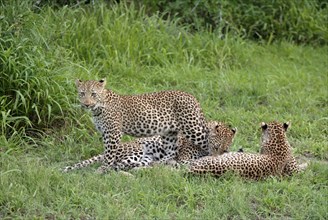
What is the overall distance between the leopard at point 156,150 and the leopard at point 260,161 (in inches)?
12.4

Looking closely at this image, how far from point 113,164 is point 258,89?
10.6ft

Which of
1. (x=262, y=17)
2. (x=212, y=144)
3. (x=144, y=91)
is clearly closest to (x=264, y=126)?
(x=212, y=144)

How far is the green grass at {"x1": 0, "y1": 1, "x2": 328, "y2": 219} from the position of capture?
7.59 m

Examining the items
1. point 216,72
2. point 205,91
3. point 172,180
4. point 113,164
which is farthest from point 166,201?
point 216,72

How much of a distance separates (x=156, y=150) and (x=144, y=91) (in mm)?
1835

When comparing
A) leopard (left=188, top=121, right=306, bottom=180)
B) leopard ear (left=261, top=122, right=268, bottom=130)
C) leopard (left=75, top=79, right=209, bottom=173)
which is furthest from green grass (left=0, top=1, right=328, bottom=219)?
leopard ear (left=261, top=122, right=268, bottom=130)

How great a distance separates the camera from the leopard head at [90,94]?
8.86m

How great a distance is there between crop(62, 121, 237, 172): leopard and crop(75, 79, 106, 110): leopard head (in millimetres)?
545

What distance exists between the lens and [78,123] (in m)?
9.71

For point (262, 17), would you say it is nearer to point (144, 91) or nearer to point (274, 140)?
point (144, 91)

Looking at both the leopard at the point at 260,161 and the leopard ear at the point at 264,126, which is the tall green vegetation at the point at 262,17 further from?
the leopard at the point at 260,161

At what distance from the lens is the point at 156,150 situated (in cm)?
937

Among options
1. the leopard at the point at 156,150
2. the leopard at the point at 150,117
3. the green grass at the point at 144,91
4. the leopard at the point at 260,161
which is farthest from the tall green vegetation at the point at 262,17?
the leopard at the point at 260,161

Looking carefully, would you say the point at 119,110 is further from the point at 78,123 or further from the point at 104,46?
the point at 104,46
